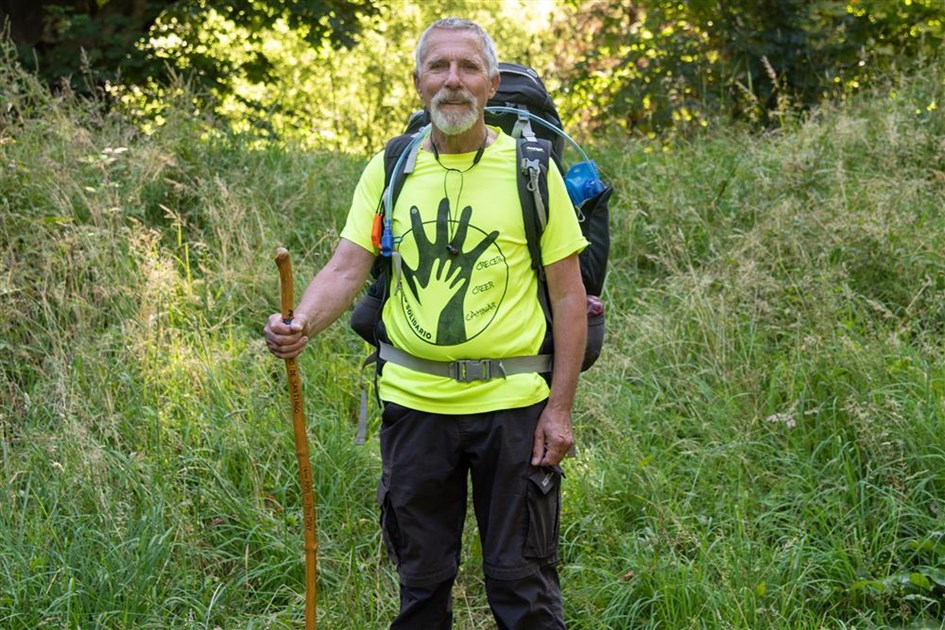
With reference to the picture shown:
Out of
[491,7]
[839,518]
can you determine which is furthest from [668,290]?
[491,7]

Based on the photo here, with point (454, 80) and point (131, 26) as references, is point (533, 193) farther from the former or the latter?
point (131, 26)

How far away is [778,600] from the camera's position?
3.76 m

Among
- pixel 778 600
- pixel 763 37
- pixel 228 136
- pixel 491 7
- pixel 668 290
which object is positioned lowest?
pixel 778 600

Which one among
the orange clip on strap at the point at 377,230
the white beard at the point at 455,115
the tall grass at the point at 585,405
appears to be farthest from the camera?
the tall grass at the point at 585,405

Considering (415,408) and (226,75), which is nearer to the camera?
(415,408)

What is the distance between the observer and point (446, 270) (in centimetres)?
306

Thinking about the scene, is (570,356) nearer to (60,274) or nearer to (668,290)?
(668,290)

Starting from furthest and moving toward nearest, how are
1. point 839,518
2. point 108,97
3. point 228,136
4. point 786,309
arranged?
1. point 108,97
2. point 228,136
3. point 786,309
4. point 839,518

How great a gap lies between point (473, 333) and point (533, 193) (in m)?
0.42

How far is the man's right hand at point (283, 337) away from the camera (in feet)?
9.42

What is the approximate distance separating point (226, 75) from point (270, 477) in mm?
6715

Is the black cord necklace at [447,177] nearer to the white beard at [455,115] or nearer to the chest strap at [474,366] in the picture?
the white beard at [455,115]

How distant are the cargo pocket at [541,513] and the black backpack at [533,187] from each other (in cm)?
34

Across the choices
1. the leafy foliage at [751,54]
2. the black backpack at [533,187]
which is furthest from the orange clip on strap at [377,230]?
the leafy foliage at [751,54]
